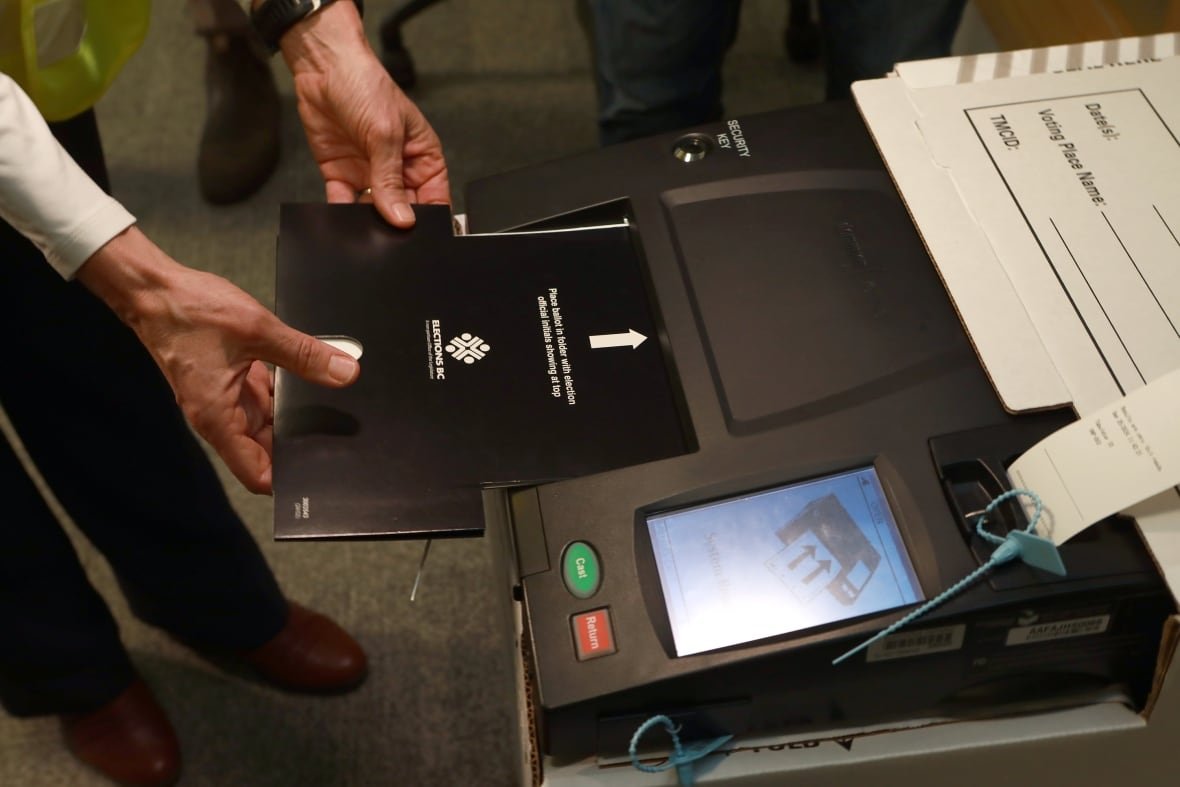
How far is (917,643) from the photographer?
62 cm

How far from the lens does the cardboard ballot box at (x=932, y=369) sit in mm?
612

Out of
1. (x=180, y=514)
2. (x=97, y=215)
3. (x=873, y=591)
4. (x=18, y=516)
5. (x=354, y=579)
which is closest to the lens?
(x=873, y=591)

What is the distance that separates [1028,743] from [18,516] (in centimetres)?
83

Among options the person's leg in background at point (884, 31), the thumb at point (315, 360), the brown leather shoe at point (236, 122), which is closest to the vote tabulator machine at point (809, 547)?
the thumb at point (315, 360)

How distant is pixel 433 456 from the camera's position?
66 centimetres

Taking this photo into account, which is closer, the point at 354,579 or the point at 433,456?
the point at 433,456

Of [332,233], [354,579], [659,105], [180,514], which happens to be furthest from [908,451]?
[354,579]

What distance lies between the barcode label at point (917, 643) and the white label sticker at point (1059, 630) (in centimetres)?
3

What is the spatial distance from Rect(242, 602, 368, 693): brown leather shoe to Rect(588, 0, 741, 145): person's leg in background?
0.64 metres

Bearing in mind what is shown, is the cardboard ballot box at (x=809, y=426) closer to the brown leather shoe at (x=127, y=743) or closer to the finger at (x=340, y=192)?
the finger at (x=340, y=192)

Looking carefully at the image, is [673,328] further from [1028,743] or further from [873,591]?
[1028,743]

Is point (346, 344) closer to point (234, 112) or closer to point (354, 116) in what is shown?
point (354, 116)

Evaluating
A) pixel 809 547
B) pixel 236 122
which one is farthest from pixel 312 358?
pixel 236 122

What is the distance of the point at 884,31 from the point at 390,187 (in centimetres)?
51
